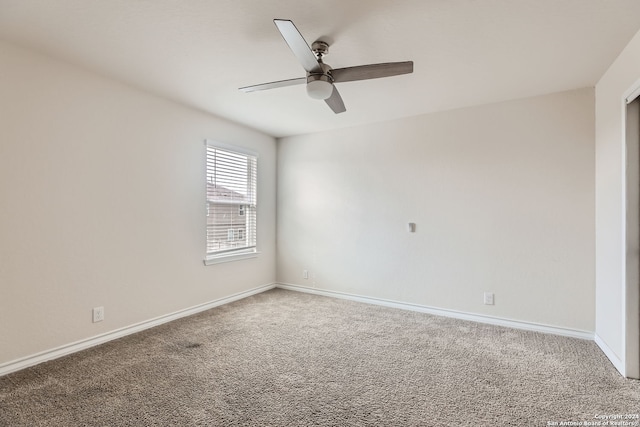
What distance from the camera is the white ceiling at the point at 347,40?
186 cm

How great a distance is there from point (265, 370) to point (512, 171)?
3.07 meters

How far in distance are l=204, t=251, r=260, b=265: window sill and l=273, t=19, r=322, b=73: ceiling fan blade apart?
264 cm

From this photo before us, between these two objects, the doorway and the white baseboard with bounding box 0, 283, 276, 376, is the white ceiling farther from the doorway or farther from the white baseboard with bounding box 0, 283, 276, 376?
the white baseboard with bounding box 0, 283, 276, 376

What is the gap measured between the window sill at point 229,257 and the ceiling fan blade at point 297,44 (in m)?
2.64

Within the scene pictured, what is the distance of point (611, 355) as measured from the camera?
97.5 inches

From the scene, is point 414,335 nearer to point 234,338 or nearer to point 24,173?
point 234,338

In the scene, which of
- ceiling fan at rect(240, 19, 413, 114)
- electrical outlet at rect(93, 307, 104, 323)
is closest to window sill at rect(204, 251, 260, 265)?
electrical outlet at rect(93, 307, 104, 323)

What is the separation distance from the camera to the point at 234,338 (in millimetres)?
2920

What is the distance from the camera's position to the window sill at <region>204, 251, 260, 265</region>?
3.83 metres

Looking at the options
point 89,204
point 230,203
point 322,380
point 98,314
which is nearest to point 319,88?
point 322,380

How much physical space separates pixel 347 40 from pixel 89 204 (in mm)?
2523

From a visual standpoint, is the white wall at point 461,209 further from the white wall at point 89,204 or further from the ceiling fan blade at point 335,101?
the white wall at point 89,204

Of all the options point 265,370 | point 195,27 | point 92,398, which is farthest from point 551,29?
point 92,398

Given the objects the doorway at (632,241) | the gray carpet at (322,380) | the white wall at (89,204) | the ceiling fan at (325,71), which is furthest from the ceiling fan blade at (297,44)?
the doorway at (632,241)
